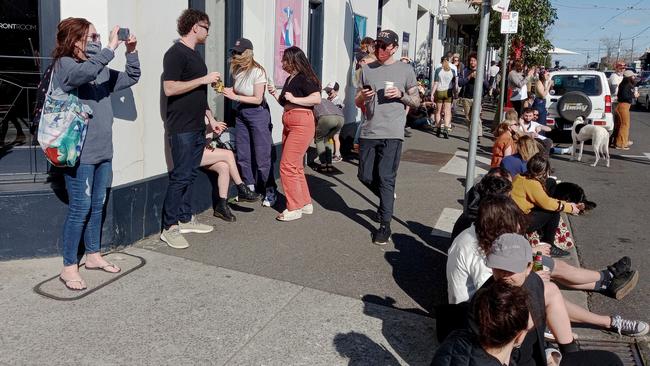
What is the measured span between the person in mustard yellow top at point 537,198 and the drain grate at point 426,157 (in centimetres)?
496

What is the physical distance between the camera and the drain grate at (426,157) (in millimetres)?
10125

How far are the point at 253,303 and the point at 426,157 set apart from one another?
6.95 metres

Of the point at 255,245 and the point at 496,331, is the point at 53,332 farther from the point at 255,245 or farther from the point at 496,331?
the point at 496,331

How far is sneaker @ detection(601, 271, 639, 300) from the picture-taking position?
4.59 metres

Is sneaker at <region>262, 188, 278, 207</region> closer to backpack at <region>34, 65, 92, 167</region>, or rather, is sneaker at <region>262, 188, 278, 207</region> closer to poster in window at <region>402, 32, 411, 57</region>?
backpack at <region>34, 65, 92, 167</region>

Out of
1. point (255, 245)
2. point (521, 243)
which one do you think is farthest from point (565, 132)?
point (521, 243)

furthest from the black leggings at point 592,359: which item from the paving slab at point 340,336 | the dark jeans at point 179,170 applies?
the dark jeans at point 179,170

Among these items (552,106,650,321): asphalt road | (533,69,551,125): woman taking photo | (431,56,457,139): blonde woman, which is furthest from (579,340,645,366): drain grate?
(431,56,457,139): blonde woman

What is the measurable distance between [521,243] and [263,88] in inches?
147

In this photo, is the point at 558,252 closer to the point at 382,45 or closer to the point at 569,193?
the point at 569,193

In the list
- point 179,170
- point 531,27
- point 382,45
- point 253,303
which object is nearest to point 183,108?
point 179,170

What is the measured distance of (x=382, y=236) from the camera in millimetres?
5570

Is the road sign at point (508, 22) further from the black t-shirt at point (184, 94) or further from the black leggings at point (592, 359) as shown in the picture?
the black leggings at point (592, 359)

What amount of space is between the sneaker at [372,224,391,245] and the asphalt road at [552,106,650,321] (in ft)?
5.92
